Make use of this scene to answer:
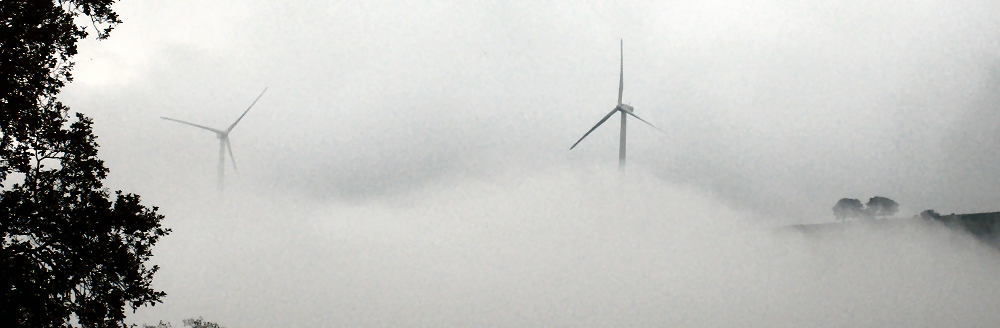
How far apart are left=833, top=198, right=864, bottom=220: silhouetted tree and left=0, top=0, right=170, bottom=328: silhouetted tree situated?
664 ft

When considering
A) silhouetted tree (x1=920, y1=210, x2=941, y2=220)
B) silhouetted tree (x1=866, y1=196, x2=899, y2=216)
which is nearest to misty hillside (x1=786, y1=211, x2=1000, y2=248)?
silhouetted tree (x1=920, y1=210, x2=941, y2=220)

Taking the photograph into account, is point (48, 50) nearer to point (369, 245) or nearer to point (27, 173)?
point (27, 173)

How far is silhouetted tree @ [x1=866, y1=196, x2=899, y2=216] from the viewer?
190 m

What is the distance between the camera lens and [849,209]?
196m

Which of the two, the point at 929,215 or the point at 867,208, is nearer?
the point at 929,215

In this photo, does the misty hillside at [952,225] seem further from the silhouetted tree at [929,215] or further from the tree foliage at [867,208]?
the tree foliage at [867,208]

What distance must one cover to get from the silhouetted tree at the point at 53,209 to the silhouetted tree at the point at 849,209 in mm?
202532

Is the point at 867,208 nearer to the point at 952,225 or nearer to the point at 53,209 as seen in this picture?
the point at 952,225

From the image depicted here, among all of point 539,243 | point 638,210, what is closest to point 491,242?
point 539,243

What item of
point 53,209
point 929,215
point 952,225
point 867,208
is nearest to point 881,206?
point 867,208

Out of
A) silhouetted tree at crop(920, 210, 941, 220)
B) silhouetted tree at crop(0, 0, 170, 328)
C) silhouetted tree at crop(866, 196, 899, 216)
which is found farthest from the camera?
silhouetted tree at crop(866, 196, 899, 216)

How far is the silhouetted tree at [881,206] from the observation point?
190 metres

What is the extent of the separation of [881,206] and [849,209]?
7.74 meters

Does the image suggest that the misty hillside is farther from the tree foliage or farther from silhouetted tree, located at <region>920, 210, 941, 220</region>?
the tree foliage
